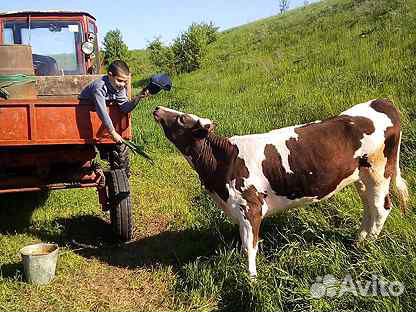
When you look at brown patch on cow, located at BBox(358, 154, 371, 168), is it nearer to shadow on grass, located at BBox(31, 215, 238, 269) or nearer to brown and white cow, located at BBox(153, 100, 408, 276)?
brown and white cow, located at BBox(153, 100, 408, 276)

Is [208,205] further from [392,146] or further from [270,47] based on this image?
[270,47]

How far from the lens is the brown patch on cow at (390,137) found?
435 centimetres

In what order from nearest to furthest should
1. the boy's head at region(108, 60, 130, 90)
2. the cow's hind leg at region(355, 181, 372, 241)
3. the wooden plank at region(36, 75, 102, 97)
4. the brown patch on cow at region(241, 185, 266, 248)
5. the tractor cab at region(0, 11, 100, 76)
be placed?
the brown patch on cow at region(241, 185, 266, 248) < the cow's hind leg at region(355, 181, 372, 241) < the boy's head at region(108, 60, 130, 90) < the wooden plank at region(36, 75, 102, 97) < the tractor cab at region(0, 11, 100, 76)

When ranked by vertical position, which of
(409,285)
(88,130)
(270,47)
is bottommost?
(409,285)

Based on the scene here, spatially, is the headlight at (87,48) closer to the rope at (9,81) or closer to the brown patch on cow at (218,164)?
the rope at (9,81)

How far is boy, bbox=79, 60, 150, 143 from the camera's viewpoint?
4.76m

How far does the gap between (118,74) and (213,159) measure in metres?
1.38

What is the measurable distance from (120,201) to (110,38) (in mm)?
30618

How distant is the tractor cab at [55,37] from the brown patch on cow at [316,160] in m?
4.16

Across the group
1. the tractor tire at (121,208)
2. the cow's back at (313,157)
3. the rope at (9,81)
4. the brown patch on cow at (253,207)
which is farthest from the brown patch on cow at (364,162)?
the rope at (9,81)

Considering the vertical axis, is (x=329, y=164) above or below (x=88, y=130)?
below

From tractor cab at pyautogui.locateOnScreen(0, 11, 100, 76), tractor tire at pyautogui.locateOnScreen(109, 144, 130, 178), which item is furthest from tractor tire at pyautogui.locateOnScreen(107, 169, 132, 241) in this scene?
tractor cab at pyautogui.locateOnScreen(0, 11, 100, 76)

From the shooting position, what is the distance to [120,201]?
5.25 m

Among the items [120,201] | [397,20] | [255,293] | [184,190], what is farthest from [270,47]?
[255,293]
